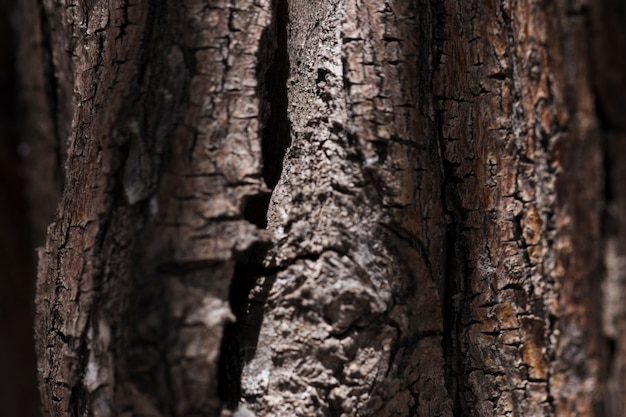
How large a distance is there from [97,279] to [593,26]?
66 cm

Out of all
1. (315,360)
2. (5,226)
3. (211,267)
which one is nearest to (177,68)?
(211,267)

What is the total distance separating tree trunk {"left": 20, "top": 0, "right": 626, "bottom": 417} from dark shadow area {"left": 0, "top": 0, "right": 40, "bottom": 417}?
54.8 inches

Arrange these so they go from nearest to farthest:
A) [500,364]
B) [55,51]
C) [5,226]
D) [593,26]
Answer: [593,26] → [500,364] → [55,51] → [5,226]

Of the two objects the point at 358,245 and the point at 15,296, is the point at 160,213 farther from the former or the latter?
the point at 15,296

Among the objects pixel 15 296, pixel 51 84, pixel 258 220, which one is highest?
pixel 51 84

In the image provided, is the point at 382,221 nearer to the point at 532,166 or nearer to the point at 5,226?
the point at 532,166

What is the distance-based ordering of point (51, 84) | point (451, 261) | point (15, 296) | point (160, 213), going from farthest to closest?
point (15, 296), point (51, 84), point (451, 261), point (160, 213)

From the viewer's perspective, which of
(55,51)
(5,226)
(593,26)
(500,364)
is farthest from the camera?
(5,226)

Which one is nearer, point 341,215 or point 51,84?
point 341,215

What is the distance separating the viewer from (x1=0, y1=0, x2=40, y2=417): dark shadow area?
2.20 meters

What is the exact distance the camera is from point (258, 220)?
0.90 metres

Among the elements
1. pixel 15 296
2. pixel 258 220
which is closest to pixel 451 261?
pixel 258 220

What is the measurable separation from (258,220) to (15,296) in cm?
164

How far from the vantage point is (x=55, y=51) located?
126cm
